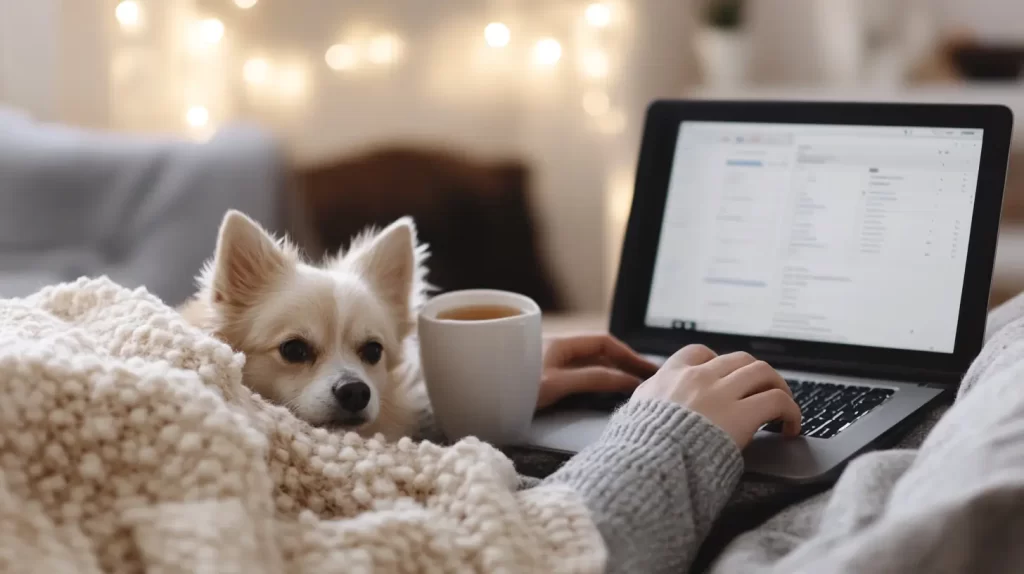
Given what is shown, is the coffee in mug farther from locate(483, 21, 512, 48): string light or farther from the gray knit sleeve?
locate(483, 21, 512, 48): string light

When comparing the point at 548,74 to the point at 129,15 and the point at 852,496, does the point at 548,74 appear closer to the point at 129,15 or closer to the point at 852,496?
the point at 129,15

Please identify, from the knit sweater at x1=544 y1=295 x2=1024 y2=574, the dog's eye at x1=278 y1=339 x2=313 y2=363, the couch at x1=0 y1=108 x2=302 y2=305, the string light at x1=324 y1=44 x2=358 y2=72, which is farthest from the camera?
the string light at x1=324 y1=44 x2=358 y2=72

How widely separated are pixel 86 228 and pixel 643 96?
1892mm

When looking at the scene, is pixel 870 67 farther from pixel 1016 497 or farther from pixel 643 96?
pixel 1016 497

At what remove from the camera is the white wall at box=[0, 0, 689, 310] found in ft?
10.5

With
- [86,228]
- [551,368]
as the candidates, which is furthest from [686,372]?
[86,228]

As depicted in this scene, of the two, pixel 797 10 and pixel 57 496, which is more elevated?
pixel 797 10

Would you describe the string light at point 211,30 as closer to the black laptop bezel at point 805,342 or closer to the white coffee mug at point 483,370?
the black laptop bezel at point 805,342

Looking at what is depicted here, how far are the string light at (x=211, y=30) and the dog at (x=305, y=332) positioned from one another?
216 centimetres

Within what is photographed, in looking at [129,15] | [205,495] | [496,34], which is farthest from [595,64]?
[205,495]

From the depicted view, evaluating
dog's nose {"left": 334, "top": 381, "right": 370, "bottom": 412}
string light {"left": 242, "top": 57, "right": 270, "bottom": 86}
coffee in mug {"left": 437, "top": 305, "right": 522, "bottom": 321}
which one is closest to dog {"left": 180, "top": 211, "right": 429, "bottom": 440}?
dog's nose {"left": 334, "top": 381, "right": 370, "bottom": 412}

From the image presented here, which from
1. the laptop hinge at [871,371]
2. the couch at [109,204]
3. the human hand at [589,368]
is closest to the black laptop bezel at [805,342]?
the laptop hinge at [871,371]

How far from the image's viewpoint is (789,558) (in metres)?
0.58

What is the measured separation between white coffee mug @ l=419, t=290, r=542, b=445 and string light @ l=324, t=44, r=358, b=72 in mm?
2558
